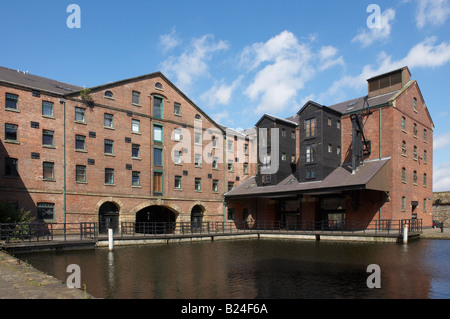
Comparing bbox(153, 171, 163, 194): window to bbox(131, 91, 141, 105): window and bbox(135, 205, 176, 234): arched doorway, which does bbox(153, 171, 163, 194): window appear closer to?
bbox(135, 205, 176, 234): arched doorway

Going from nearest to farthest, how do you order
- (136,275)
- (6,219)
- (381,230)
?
(136,275) → (6,219) → (381,230)

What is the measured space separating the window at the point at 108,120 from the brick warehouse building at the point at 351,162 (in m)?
13.7

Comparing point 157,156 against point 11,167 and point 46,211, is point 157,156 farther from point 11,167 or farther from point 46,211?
point 11,167

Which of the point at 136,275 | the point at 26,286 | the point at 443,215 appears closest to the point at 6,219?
the point at 136,275

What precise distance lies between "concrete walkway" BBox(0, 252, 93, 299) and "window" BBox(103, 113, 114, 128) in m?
20.0

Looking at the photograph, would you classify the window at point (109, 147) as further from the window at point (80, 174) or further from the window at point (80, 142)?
the window at point (80, 174)

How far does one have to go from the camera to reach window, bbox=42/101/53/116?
2667 cm

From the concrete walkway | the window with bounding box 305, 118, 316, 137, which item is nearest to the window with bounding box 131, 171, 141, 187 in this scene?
the window with bounding box 305, 118, 316, 137

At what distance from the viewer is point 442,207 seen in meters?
40.6

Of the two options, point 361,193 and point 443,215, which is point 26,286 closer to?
point 361,193

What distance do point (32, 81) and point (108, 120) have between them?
621 cm

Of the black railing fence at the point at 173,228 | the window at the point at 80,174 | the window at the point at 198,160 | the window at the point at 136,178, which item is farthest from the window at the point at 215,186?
the window at the point at 80,174
